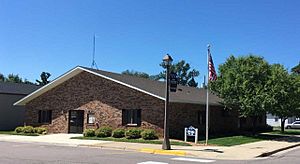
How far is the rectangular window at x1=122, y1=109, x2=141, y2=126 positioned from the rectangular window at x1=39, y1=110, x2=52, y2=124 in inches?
292

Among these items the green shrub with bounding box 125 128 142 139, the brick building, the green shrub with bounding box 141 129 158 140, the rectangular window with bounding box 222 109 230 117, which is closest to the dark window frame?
the brick building

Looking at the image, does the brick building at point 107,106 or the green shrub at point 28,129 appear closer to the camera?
the brick building at point 107,106

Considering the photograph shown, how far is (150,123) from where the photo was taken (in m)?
25.8

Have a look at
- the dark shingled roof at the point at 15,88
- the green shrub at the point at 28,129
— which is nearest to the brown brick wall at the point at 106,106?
the green shrub at the point at 28,129

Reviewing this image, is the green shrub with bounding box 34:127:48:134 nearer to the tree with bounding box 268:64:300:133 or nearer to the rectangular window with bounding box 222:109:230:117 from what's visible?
the rectangular window with bounding box 222:109:230:117

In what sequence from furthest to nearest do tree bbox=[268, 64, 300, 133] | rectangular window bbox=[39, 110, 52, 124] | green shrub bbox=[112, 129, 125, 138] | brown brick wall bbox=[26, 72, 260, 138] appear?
rectangular window bbox=[39, 110, 52, 124], tree bbox=[268, 64, 300, 133], brown brick wall bbox=[26, 72, 260, 138], green shrub bbox=[112, 129, 125, 138]

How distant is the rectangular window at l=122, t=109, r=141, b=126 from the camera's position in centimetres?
2676

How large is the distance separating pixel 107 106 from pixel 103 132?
256 cm

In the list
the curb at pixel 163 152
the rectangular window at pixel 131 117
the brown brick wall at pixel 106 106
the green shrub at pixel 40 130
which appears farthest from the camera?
the green shrub at pixel 40 130

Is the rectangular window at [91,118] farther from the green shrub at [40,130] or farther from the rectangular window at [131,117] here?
the green shrub at [40,130]

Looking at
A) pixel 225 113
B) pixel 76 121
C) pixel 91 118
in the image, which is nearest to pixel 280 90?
pixel 225 113

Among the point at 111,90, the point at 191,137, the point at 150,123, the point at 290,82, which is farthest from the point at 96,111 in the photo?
the point at 290,82

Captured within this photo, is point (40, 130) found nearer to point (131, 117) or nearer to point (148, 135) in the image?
point (131, 117)

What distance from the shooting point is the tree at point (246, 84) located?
26.6 metres
